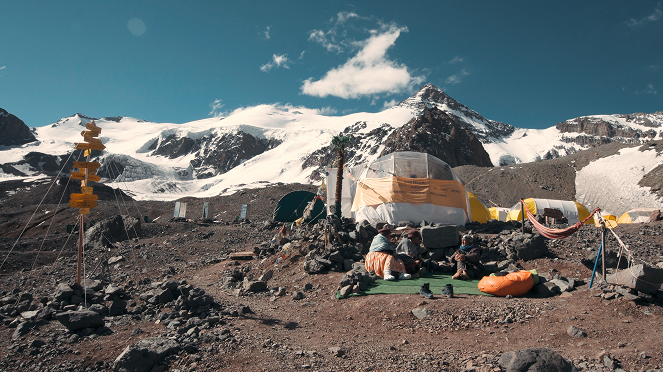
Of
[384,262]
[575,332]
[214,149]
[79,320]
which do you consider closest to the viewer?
[575,332]

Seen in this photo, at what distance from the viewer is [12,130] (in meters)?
123

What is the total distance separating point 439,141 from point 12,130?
138 m

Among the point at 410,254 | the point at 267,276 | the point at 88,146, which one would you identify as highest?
the point at 88,146

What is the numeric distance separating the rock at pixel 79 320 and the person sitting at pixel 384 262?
4743 mm

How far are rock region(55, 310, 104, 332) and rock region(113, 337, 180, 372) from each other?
3.87 feet

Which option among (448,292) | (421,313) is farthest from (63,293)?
(448,292)

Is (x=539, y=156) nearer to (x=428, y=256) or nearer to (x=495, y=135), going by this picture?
(x=495, y=135)

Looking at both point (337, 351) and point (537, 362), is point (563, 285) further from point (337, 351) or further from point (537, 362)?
point (337, 351)

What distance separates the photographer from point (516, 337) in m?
4.56

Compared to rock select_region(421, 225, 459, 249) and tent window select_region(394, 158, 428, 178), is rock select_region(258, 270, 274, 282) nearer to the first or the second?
rock select_region(421, 225, 459, 249)

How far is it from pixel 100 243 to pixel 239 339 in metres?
13.9

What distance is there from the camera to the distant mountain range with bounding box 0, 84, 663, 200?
85.2 m

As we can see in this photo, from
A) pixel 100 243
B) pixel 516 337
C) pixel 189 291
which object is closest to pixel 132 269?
pixel 100 243

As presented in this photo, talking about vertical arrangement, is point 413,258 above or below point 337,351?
above
